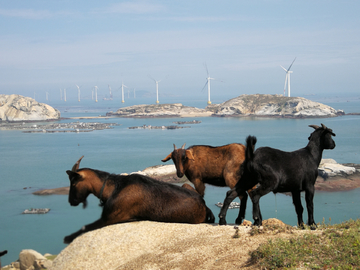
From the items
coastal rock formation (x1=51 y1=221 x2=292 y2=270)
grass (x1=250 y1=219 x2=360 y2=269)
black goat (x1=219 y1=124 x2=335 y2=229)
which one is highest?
black goat (x1=219 y1=124 x2=335 y2=229)

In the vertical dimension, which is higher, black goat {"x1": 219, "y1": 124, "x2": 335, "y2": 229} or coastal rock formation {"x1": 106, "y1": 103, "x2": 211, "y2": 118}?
Answer: black goat {"x1": 219, "y1": 124, "x2": 335, "y2": 229}

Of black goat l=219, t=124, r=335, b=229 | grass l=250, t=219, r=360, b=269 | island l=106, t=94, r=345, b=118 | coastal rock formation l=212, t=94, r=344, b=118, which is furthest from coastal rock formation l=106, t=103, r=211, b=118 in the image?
grass l=250, t=219, r=360, b=269

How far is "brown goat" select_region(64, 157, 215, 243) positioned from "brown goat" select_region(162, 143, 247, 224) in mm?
955

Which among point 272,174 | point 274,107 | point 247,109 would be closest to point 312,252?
point 272,174

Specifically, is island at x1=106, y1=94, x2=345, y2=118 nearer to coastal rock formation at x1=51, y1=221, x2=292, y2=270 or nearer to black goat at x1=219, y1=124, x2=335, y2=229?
black goat at x1=219, y1=124, x2=335, y2=229

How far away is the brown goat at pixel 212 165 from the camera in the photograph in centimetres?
913

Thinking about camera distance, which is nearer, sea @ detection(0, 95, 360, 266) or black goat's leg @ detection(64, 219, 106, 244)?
black goat's leg @ detection(64, 219, 106, 244)

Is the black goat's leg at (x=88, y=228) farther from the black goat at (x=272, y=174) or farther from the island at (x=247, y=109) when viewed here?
the island at (x=247, y=109)

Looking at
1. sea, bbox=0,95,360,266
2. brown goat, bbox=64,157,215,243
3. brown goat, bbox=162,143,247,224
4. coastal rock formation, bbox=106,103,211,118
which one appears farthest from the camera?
coastal rock formation, bbox=106,103,211,118

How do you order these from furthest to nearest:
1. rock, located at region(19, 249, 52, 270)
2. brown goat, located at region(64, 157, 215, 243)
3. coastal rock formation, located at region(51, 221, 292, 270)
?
rock, located at region(19, 249, 52, 270), brown goat, located at region(64, 157, 215, 243), coastal rock formation, located at region(51, 221, 292, 270)

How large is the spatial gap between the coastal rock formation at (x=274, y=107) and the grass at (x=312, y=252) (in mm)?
154872

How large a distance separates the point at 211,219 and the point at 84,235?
9.19 ft

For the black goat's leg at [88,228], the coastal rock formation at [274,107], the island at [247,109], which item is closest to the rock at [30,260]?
the black goat's leg at [88,228]

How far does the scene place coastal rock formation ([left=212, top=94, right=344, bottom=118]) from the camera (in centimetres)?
15712
